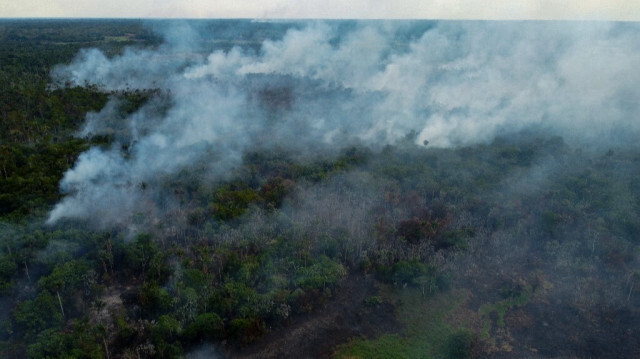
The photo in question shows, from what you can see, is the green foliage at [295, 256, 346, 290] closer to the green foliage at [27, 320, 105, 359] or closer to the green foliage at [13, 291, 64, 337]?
the green foliage at [27, 320, 105, 359]

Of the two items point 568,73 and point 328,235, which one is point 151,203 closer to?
point 328,235

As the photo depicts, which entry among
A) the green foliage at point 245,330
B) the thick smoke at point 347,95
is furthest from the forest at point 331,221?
the thick smoke at point 347,95

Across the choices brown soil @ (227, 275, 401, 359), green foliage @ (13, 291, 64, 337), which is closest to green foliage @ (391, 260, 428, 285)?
brown soil @ (227, 275, 401, 359)

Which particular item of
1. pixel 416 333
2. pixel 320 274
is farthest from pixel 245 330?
pixel 416 333

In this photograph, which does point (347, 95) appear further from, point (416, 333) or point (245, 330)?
point (245, 330)

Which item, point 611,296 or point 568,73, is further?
point 568,73

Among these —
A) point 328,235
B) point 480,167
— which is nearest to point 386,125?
point 480,167
